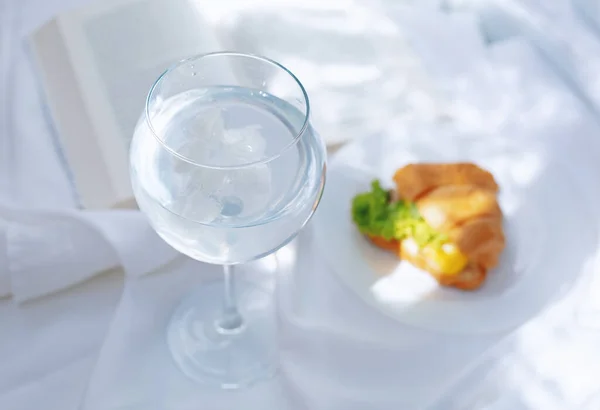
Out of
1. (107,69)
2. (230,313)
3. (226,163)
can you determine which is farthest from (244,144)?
(107,69)

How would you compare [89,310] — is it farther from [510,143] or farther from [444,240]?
[510,143]

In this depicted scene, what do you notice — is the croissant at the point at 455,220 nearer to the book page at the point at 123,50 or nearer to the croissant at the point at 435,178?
the croissant at the point at 435,178

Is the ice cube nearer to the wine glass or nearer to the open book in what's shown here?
the wine glass

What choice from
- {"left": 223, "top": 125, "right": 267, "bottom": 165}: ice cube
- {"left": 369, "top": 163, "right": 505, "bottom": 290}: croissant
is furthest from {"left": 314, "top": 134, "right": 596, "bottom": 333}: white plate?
{"left": 223, "top": 125, "right": 267, "bottom": 165}: ice cube

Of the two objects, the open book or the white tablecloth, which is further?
the open book

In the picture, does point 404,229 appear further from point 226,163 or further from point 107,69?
point 107,69

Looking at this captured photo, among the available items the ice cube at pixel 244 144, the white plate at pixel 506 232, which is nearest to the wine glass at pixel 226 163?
the ice cube at pixel 244 144
